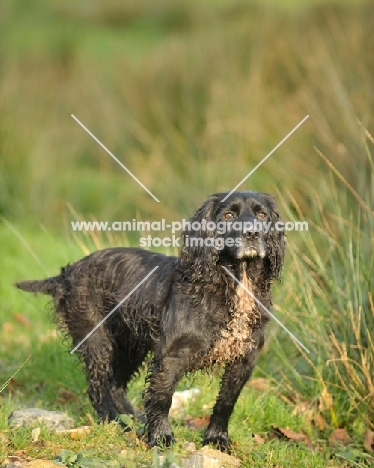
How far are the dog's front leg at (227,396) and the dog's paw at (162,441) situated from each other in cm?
32

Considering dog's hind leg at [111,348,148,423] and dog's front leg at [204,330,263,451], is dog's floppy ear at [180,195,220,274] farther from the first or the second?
dog's hind leg at [111,348,148,423]

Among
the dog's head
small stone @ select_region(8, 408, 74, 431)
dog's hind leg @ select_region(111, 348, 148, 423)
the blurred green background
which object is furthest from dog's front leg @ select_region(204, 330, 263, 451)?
the blurred green background

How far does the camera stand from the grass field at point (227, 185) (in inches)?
246

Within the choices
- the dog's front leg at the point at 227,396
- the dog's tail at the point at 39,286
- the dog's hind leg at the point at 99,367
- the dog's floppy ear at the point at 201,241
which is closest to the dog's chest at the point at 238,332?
the dog's front leg at the point at 227,396

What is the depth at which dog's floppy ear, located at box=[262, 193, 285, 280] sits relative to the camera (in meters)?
5.56

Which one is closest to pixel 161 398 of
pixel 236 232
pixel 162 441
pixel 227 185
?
pixel 162 441

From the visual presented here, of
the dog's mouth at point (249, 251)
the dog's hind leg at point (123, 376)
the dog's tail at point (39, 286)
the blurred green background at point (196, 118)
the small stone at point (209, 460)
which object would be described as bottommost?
the small stone at point (209, 460)

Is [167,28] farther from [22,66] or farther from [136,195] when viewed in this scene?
[136,195]

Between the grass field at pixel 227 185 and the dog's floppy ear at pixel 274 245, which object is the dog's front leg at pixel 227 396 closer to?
the grass field at pixel 227 185

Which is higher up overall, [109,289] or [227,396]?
[109,289]

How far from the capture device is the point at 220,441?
5648mm

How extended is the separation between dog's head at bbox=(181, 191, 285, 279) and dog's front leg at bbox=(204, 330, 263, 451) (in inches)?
24.0

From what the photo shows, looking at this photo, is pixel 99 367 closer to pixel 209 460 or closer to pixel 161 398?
pixel 161 398

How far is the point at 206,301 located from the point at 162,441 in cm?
92
